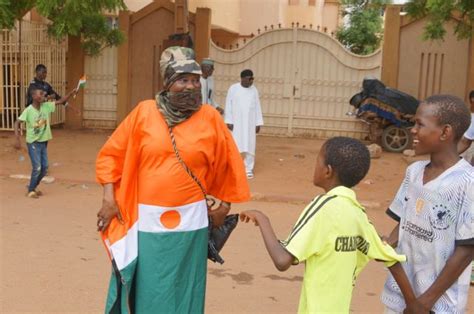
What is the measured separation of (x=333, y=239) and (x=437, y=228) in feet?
1.40

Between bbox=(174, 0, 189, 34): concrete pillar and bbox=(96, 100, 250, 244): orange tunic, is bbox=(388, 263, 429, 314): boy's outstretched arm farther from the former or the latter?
bbox=(174, 0, 189, 34): concrete pillar

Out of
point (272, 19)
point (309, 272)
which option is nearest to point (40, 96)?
point (309, 272)

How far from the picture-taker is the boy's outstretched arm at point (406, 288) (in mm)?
2395

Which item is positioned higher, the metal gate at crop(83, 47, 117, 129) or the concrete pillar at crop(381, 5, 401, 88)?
the concrete pillar at crop(381, 5, 401, 88)

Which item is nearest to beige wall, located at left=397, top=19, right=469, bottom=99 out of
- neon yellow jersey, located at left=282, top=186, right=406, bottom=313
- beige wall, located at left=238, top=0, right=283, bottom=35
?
beige wall, located at left=238, top=0, right=283, bottom=35

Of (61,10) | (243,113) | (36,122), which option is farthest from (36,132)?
(243,113)

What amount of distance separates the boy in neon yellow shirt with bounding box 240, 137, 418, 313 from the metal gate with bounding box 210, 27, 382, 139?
10.7 m

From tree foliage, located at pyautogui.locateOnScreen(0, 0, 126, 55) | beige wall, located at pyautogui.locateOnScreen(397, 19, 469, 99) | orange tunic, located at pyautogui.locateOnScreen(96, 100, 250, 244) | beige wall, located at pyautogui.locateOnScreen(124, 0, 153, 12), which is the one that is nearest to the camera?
orange tunic, located at pyautogui.locateOnScreen(96, 100, 250, 244)

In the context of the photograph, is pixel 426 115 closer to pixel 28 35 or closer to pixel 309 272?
pixel 309 272

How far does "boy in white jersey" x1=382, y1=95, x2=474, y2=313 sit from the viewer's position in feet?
7.65

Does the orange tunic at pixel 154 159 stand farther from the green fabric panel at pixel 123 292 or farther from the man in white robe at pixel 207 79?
the man in white robe at pixel 207 79

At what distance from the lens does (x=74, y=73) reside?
13.9 metres

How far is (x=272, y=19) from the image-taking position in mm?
22453

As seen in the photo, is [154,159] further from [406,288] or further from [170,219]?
[406,288]
